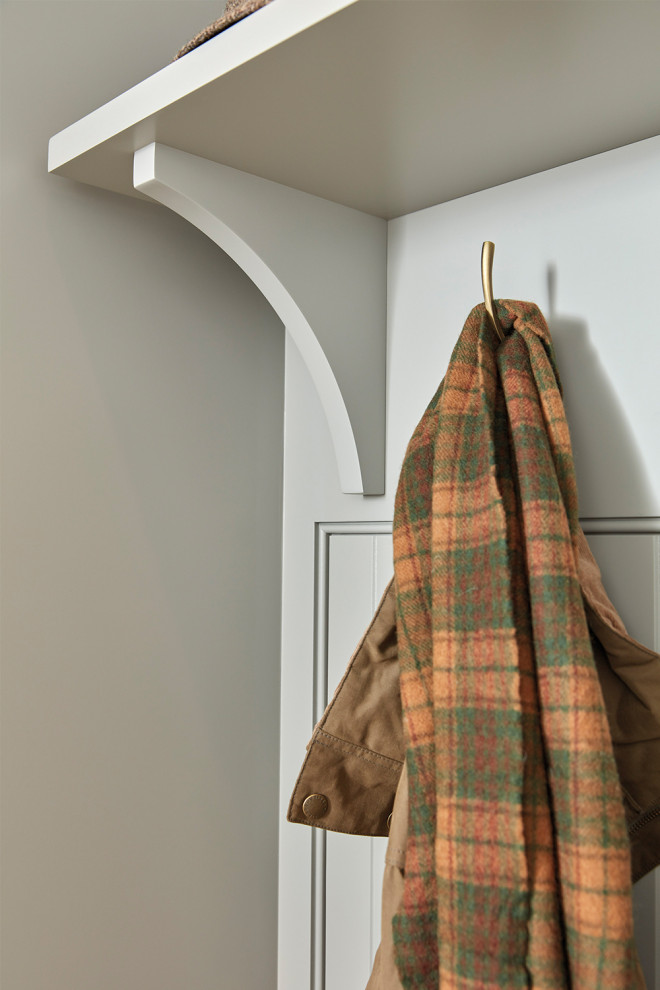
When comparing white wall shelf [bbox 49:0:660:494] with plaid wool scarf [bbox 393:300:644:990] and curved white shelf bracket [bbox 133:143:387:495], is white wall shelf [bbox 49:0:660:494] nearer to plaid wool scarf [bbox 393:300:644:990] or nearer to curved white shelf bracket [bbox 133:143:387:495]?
curved white shelf bracket [bbox 133:143:387:495]

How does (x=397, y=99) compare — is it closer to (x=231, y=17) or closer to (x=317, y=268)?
(x=231, y=17)

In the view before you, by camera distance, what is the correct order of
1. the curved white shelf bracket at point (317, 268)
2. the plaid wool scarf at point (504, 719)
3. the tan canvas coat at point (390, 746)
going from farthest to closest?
1. the curved white shelf bracket at point (317, 268)
2. the tan canvas coat at point (390, 746)
3. the plaid wool scarf at point (504, 719)

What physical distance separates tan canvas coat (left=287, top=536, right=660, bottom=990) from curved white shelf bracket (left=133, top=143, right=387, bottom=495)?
9.6 inches

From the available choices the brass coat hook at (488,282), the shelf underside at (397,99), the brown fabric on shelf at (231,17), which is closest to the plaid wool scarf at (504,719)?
the brass coat hook at (488,282)

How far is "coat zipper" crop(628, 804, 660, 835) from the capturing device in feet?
2.25

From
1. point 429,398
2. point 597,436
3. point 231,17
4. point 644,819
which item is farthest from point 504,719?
point 231,17

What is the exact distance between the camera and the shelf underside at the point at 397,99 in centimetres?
58

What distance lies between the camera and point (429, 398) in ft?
3.04

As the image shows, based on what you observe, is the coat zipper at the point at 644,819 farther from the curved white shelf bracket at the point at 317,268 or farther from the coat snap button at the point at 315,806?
the curved white shelf bracket at the point at 317,268

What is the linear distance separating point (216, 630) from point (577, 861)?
0.55 m

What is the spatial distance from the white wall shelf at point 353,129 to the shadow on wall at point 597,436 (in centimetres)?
18

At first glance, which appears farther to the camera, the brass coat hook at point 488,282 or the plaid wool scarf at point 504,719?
the brass coat hook at point 488,282

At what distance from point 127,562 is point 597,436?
1.62 feet

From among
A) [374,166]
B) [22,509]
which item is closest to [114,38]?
[374,166]
